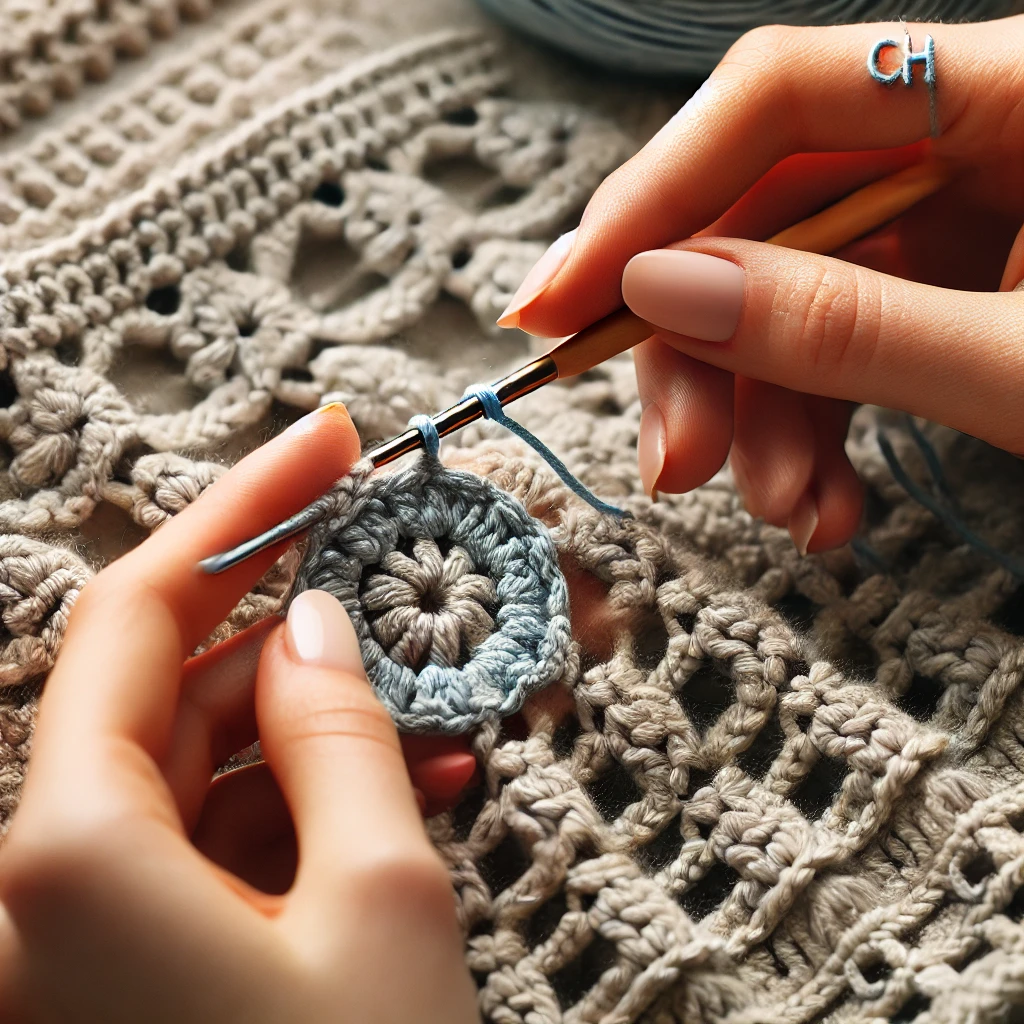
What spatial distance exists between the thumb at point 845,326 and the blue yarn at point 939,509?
0.13 meters

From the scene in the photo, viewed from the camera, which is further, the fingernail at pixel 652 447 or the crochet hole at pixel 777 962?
the fingernail at pixel 652 447

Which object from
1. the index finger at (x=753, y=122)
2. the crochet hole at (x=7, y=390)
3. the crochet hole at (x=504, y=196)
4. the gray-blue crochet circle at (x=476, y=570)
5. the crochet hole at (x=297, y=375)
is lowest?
the gray-blue crochet circle at (x=476, y=570)

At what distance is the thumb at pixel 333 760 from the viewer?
1.50ft

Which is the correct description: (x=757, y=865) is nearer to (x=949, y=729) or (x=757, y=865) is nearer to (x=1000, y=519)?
(x=949, y=729)

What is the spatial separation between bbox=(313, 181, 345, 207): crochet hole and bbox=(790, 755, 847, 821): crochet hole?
2.02 ft

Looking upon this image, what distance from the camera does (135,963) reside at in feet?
1.39

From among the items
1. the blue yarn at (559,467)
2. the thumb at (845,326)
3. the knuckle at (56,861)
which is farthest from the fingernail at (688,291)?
the knuckle at (56,861)

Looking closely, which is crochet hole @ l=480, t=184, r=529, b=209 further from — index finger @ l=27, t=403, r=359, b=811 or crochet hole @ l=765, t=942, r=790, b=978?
crochet hole @ l=765, t=942, r=790, b=978

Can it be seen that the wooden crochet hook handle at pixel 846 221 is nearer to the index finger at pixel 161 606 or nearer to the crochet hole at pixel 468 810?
the index finger at pixel 161 606

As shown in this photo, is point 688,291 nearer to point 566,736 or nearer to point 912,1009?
point 566,736

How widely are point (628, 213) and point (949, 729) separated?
0.43 meters

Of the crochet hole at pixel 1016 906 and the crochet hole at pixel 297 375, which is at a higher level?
the crochet hole at pixel 297 375

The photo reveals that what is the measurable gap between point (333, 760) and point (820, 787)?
1.18 ft

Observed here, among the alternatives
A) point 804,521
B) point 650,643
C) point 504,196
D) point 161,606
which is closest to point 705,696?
point 650,643
